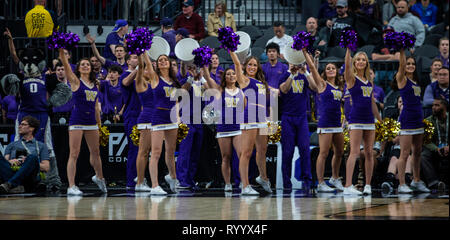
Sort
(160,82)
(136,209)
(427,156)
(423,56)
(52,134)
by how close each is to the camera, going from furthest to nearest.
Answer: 1. (423,56)
2. (52,134)
3. (427,156)
4. (160,82)
5. (136,209)

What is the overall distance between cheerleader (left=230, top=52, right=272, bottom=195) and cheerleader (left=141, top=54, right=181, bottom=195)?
1.02 meters

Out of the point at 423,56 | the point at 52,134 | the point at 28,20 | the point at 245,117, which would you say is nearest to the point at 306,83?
the point at 245,117

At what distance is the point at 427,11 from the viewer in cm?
1670

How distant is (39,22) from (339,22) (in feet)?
18.5

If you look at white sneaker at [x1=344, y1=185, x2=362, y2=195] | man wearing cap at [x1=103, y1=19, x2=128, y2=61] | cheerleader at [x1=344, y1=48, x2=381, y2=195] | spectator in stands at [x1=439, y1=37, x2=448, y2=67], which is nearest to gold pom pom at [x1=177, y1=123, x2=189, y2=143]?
cheerleader at [x1=344, y1=48, x2=381, y2=195]

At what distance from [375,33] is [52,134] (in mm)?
6521

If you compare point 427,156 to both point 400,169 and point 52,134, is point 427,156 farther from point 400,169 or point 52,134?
point 52,134

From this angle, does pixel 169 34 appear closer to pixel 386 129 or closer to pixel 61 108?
pixel 61 108

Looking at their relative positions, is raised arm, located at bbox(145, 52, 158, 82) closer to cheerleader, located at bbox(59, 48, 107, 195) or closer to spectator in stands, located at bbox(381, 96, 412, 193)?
cheerleader, located at bbox(59, 48, 107, 195)

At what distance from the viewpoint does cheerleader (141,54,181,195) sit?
448 inches

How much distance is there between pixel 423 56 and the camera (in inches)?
579

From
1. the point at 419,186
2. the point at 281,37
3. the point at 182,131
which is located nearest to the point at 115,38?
the point at 281,37

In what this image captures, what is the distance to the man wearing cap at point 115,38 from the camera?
14859 millimetres

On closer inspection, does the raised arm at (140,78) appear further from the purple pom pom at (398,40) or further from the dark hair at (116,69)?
the purple pom pom at (398,40)
